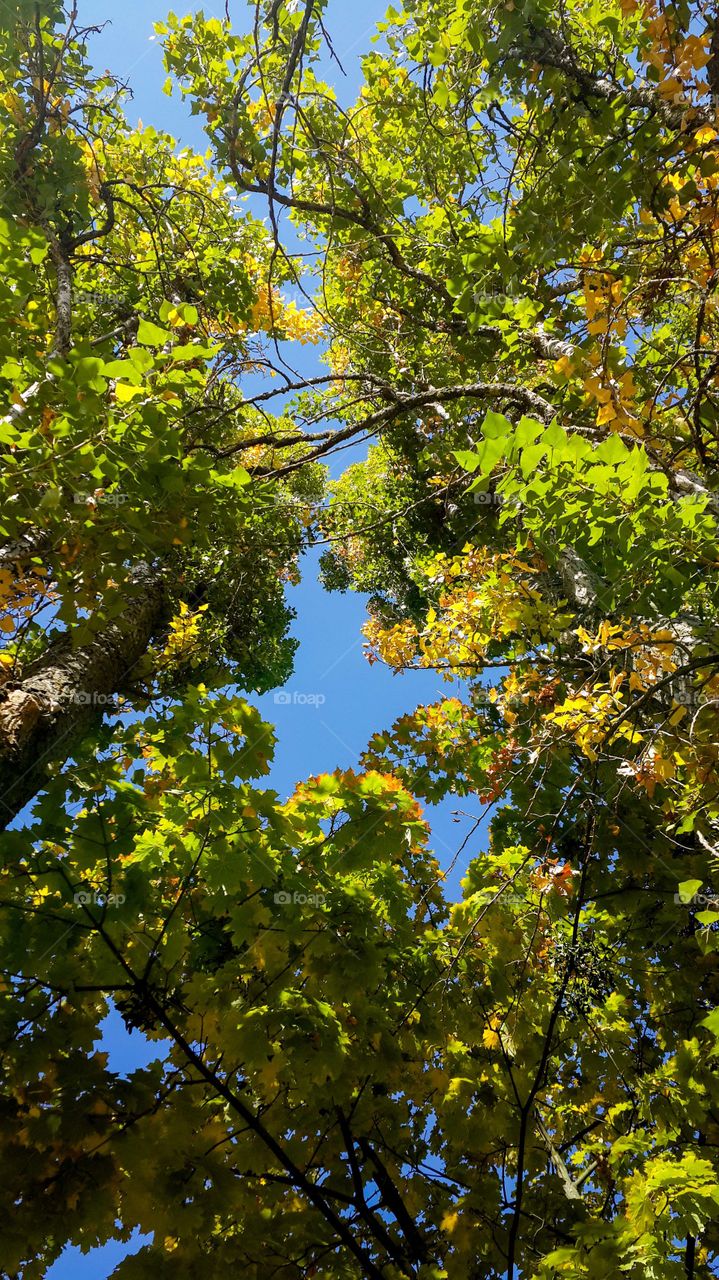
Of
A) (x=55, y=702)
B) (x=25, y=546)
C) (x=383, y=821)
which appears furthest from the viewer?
(x=55, y=702)

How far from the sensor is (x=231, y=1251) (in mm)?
2086

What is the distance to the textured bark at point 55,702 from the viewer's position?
314cm

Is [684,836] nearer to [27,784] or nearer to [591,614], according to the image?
[591,614]

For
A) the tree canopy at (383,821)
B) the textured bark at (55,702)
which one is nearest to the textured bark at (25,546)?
the tree canopy at (383,821)

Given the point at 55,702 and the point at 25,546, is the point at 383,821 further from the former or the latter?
the point at 25,546

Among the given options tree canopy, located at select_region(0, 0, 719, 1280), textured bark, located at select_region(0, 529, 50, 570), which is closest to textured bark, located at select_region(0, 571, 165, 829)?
tree canopy, located at select_region(0, 0, 719, 1280)

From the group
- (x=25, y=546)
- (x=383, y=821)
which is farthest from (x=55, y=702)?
(x=383, y=821)

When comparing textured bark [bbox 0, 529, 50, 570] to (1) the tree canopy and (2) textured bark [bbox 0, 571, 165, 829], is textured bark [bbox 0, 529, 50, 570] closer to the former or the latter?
(1) the tree canopy

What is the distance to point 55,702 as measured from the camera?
3.45m

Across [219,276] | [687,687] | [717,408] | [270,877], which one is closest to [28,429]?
[270,877]

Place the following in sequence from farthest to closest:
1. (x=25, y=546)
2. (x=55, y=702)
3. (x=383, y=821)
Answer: (x=55, y=702) < (x=25, y=546) < (x=383, y=821)

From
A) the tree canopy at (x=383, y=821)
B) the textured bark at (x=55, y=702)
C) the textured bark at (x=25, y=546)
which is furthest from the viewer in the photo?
the textured bark at (x=55, y=702)

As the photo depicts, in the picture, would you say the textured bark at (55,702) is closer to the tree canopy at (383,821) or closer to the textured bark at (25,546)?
the tree canopy at (383,821)

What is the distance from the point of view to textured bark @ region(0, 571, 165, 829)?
3.14 metres
